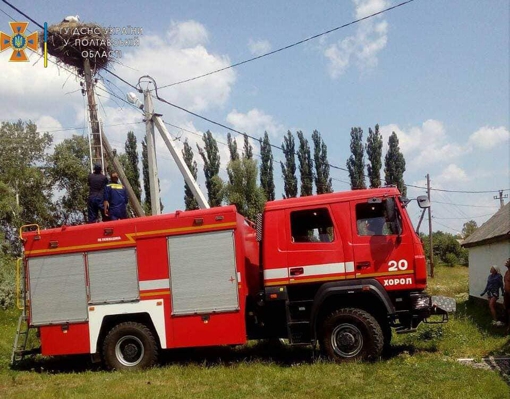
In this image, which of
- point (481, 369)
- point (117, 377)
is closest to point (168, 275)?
point (117, 377)

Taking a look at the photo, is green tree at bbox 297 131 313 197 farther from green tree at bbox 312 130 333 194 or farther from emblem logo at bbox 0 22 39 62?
emblem logo at bbox 0 22 39 62

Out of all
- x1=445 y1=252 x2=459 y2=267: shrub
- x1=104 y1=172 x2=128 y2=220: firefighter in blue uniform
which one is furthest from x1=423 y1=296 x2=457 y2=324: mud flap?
x1=445 y1=252 x2=459 y2=267: shrub

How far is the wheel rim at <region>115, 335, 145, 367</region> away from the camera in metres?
9.66

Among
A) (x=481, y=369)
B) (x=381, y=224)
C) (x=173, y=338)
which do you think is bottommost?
(x=481, y=369)

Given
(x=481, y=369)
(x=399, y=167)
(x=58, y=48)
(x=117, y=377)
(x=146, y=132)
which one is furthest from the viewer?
(x=399, y=167)

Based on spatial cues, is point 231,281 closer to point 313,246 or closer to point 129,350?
point 313,246

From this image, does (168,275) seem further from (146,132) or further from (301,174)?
(301,174)

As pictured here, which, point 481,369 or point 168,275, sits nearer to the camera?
point 481,369

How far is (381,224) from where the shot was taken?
9039 millimetres

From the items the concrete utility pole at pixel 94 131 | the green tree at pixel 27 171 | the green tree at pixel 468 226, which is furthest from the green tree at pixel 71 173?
the green tree at pixel 468 226

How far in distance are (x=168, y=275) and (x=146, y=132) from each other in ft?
24.9

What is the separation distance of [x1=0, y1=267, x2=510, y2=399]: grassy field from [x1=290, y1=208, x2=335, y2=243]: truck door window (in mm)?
2010

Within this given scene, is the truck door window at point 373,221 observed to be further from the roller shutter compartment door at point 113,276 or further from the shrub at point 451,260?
the shrub at point 451,260

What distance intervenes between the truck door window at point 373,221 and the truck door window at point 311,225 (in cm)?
49
